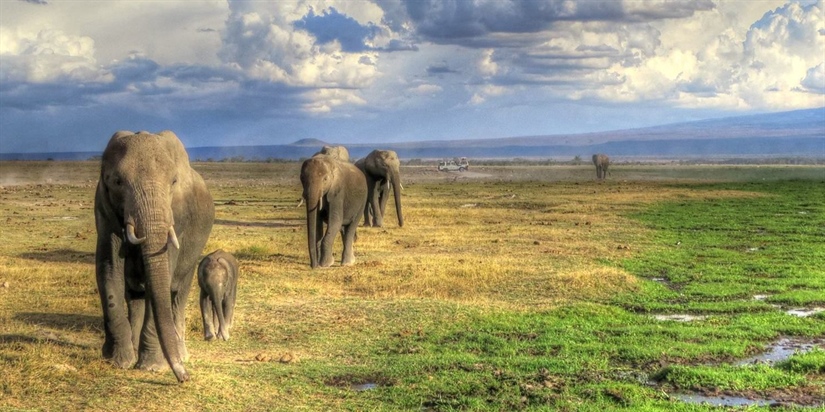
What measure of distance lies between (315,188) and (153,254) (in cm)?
1087

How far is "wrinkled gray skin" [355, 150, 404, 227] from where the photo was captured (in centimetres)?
2950

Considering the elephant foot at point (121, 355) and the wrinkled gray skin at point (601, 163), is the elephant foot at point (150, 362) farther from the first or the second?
the wrinkled gray skin at point (601, 163)

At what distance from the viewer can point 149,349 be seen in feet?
36.0

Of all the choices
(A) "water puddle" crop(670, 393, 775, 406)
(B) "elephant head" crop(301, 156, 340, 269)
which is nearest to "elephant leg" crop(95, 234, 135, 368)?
(A) "water puddle" crop(670, 393, 775, 406)

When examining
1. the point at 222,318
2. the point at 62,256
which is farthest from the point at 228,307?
the point at 62,256

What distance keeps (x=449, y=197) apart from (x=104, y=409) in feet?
131

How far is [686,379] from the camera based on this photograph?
1127cm

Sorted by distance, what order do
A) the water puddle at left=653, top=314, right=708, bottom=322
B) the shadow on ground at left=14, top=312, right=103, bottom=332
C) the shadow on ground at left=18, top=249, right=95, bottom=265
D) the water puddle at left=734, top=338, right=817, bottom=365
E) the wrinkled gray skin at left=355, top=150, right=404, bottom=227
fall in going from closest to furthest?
the water puddle at left=734, top=338, right=817, bottom=365 → the shadow on ground at left=14, top=312, right=103, bottom=332 → the water puddle at left=653, top=314, right=708, bottom=322 → the shadow on ground at left=18, top=249, right=95, bottom=265 → the wrinkled gray skin at left=355, top=150, right=404, bottom=227

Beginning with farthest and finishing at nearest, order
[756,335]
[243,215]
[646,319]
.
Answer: [243,215] → [646,319] → [756,335]

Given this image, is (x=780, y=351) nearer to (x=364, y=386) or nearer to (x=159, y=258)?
(x=364, y=386)

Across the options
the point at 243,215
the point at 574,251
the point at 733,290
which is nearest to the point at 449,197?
the point at 243,215

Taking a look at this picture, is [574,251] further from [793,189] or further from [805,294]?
[793,189]

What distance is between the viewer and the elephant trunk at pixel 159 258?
9680mm

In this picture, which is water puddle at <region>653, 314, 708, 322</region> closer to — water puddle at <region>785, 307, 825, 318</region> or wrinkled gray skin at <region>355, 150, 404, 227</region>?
water puddle at <region>785, 307, 825, 318</region>
